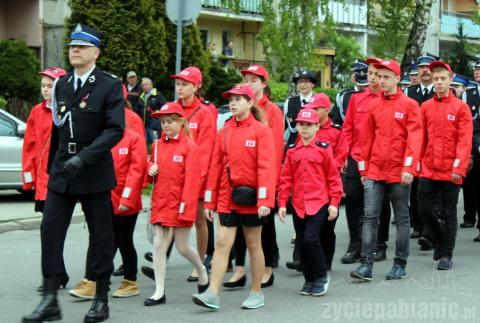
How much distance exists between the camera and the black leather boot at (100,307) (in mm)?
7742

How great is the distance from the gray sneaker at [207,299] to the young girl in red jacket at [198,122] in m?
1.66

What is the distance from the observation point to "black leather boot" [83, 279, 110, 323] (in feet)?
25.4

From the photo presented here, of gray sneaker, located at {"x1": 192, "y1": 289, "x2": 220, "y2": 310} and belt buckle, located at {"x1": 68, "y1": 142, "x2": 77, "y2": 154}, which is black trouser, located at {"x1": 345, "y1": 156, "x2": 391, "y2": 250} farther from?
belt buckle, located at {"x1": 68, "y1": 142, "x2": 77, "y2": 154}

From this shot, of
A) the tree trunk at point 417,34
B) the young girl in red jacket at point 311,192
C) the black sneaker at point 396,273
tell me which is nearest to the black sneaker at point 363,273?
the black sneaker at point 396,273

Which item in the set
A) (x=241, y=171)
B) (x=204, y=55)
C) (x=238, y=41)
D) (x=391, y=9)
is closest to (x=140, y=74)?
(x=204, y=55)

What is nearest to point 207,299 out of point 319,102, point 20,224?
point 319,102

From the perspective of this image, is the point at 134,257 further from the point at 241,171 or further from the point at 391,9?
the point at 391,9

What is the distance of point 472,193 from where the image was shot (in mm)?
13805

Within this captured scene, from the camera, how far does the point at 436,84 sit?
10453mm

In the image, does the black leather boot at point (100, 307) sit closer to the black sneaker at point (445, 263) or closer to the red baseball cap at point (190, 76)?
the red baseball cap at point (190, 76)

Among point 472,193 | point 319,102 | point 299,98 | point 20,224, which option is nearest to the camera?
point 319,102

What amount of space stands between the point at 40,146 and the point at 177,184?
151cm

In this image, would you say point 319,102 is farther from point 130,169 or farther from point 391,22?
point 391,22

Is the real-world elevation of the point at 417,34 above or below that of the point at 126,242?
above
